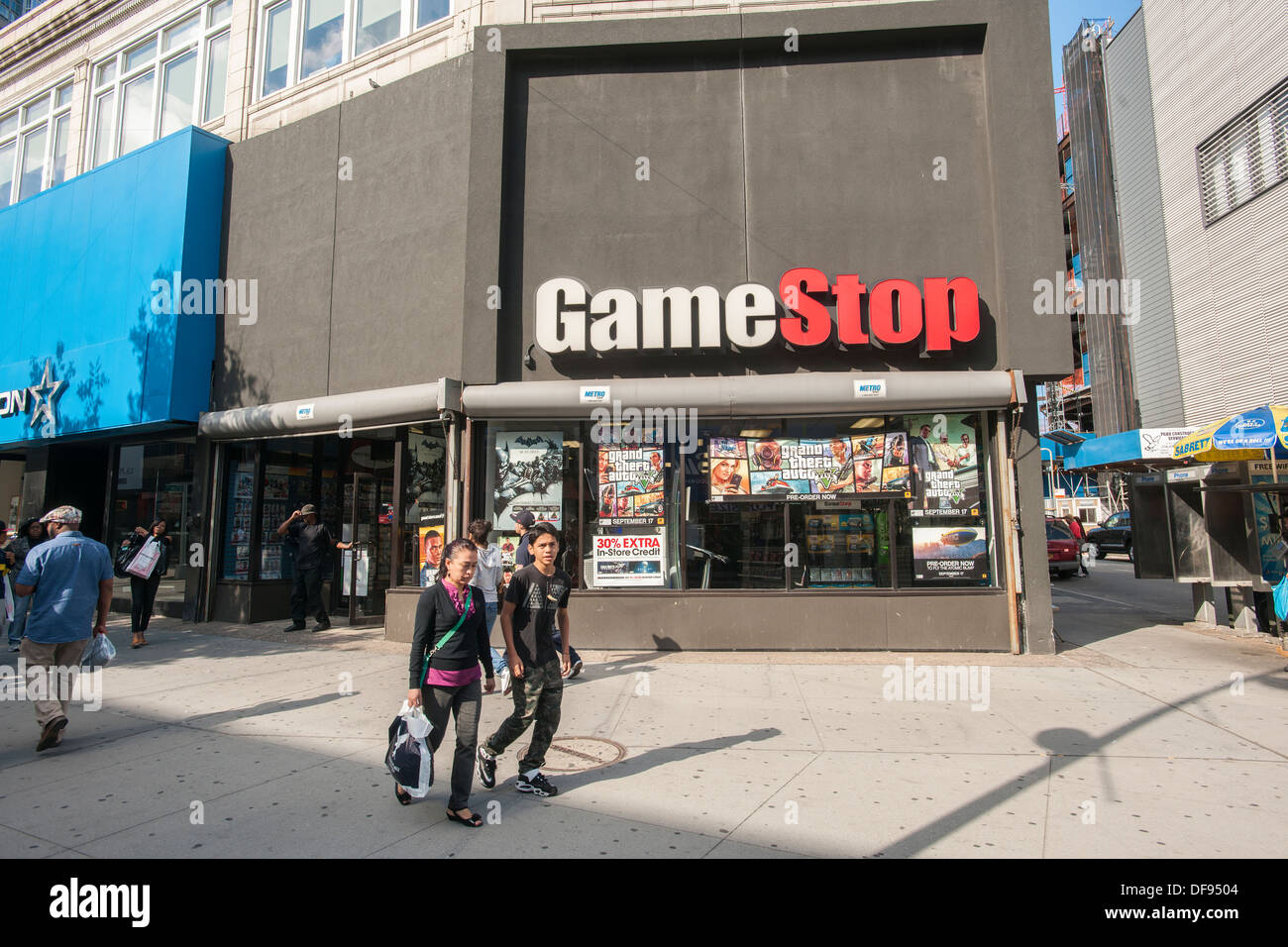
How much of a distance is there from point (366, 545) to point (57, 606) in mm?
6569

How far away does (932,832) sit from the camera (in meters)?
3.97

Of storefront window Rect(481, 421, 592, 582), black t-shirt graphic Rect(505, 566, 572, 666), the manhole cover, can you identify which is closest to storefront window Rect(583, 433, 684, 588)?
storefront window Rect(481, 421, 592, 582)

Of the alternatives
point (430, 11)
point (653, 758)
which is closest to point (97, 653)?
point (653, 758)

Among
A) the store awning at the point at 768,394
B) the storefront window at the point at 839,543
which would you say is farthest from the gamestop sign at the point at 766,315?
the storefront window at the point at 839,543

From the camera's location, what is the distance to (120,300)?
12836 mm

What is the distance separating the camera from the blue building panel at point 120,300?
485 inches

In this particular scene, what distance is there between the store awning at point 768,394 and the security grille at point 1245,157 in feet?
41.5

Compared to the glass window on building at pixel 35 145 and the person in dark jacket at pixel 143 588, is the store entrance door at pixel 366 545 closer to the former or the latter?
the person in dark jacket at pixel 143 588

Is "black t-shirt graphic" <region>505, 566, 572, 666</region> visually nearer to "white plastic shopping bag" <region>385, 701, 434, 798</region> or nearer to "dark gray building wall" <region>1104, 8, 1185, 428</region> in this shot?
"white plastic shopping bag" <region>385, 701, 434, 798</region>

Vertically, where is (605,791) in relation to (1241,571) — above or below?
below

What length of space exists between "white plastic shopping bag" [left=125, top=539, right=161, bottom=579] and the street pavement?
1850mm
